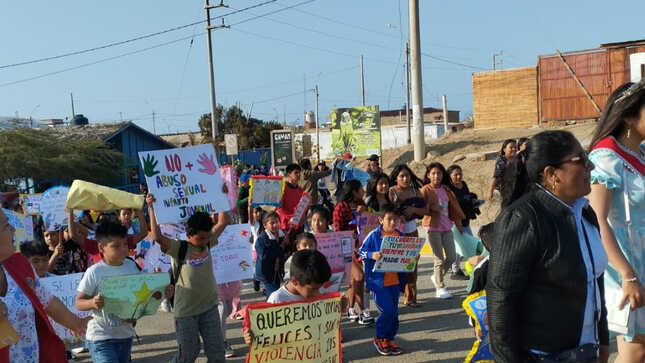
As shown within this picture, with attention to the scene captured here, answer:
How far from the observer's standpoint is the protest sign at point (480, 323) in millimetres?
3922

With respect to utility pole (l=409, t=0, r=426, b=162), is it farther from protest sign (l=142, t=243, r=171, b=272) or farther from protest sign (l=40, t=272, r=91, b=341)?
protest sign (l=40, t=272, r=91, b=341)

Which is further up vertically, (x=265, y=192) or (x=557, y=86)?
(x=557, y=86)

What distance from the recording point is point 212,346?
5.09m

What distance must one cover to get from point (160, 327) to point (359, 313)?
101 inches

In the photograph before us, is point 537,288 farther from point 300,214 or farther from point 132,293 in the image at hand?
point 300,214

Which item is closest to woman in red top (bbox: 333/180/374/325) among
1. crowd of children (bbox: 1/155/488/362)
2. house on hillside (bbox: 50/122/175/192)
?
crowd of children (bbox: 1/155/488/362)

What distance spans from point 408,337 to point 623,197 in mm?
3898

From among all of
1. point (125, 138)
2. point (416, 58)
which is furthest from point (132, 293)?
point (125, 138)

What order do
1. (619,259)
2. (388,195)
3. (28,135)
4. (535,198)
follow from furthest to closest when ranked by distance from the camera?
(28,135)
(388,195)
(619,259)
(535,198)

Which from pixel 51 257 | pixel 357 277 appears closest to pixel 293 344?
pixel 357 277

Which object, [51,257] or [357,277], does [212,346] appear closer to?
[357,277]

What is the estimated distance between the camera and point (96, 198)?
6.05m

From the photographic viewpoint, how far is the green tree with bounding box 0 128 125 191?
27.3 m

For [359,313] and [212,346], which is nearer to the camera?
[212,346]
